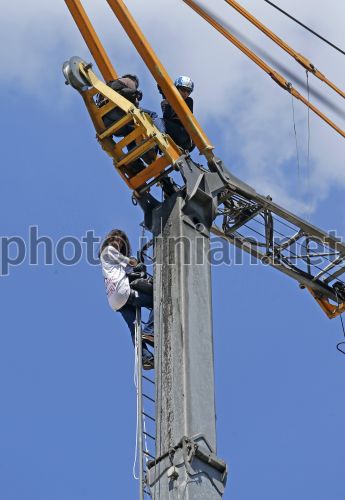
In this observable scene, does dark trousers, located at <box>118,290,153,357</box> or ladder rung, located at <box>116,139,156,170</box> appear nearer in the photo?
ladder rung, located at <box>116,139,156,170</box>

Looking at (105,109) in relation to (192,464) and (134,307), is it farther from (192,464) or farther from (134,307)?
(192,464)

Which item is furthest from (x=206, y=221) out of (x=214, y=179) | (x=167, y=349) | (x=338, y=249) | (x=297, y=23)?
(x=297, y=23)

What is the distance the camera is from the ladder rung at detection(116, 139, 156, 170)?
18.2m

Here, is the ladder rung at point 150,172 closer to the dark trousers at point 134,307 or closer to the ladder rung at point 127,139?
the ladder rung at point 127,139

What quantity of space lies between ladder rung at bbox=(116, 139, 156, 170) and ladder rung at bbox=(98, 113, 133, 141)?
1.56ft

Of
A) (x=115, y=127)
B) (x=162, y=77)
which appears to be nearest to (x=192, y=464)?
(x=115, y=127)

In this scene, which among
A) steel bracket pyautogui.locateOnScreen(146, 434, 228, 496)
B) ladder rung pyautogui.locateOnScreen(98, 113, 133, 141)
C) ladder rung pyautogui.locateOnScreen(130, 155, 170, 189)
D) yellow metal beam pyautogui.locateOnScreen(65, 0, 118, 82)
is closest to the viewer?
steel bracket pyautogui.locateOnScreen(146, 434, 228, 496)

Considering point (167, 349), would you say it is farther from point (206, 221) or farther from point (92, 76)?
point (92, 76)

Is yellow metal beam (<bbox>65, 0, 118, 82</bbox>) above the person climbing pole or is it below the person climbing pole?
above

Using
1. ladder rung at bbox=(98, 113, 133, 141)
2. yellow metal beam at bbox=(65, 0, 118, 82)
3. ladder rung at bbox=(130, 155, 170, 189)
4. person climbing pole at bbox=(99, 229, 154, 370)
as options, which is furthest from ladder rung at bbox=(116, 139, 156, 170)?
yellow metal beam at bbox=(65, 0, 118, 82)

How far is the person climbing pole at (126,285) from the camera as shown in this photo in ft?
60.1

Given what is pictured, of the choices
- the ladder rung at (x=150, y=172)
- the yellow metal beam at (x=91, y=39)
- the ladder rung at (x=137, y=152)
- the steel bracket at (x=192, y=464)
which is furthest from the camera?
the yellow metal beam at (x=91, y=39)

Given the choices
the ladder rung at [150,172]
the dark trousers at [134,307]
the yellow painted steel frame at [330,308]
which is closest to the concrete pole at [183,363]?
the ladder rung at [150,172]

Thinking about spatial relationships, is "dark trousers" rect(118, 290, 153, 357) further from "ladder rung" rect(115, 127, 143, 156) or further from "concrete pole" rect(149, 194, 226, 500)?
"ladder rung" rect(115, 127, 143, 156)
